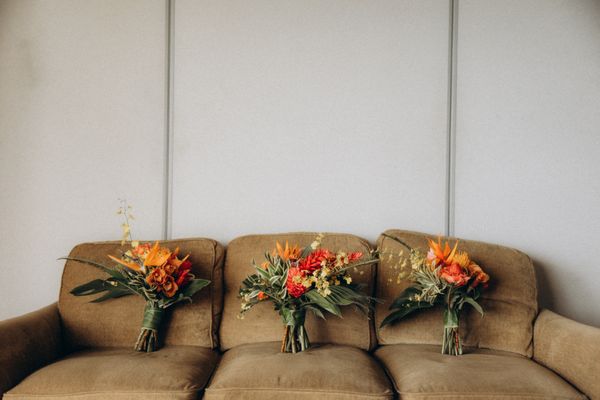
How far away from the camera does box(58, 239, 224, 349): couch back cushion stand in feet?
7.36

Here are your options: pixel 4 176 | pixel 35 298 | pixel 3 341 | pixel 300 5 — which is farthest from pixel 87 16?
pixel 3 341

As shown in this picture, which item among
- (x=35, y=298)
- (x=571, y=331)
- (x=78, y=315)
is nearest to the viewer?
(x=571, y=331)

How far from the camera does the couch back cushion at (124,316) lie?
2.24 meters

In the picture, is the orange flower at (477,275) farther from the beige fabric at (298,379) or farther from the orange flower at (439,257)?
the beige fabric at (298,379)

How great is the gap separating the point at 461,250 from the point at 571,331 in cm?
58

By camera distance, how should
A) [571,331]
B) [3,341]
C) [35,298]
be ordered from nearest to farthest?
[3,341] < [571,331] < [35,298]

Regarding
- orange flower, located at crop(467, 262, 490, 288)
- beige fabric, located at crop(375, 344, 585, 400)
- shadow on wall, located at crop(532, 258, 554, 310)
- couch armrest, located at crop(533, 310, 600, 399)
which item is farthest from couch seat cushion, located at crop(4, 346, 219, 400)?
shadow on wall, located at crop(532, 258, 554, 310)

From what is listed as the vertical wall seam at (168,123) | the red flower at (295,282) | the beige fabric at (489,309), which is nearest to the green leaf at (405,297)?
the beige fabric at (489,309)

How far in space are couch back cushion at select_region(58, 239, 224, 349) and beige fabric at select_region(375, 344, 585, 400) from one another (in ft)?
2.75

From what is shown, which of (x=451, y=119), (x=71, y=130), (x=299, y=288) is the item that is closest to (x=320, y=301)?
(x=299, y=288)

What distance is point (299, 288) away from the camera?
1.97 m

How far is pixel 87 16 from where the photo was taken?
9.07 feet

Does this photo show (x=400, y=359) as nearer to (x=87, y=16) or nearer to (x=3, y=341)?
(x=3, y=341)

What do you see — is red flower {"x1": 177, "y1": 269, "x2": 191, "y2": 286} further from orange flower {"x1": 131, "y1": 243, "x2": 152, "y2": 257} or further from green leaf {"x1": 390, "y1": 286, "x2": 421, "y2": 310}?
green leaf {"x1": 390, "y1": 286, "x2": 421, "y2": 310}
